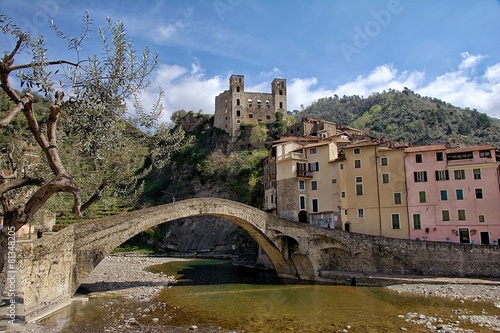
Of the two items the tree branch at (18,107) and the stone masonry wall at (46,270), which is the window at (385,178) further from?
the tree branch at (18,107)

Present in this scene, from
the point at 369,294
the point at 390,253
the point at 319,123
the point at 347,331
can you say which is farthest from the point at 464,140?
the point at 347,331

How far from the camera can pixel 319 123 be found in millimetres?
48156

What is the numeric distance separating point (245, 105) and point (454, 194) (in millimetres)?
38708

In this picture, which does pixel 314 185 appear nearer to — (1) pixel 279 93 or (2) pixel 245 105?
(2) pixel 245 105

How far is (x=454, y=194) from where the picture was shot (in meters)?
25.4

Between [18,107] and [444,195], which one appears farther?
[444,195]

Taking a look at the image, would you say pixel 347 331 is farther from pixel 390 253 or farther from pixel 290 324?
pixel 390 253

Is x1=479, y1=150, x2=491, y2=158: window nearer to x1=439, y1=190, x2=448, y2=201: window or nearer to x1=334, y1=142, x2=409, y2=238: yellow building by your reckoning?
x1=439, y1=190, x2=448, y2=201: window

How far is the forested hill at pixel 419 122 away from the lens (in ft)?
214

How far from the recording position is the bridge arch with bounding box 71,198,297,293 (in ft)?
56.3

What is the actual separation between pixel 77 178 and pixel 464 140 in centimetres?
6369

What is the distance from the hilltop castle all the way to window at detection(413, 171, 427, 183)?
33851 millimetres

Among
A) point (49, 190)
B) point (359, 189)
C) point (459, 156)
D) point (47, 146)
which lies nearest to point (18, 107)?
point (47, 146)

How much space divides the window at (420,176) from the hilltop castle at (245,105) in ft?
111
